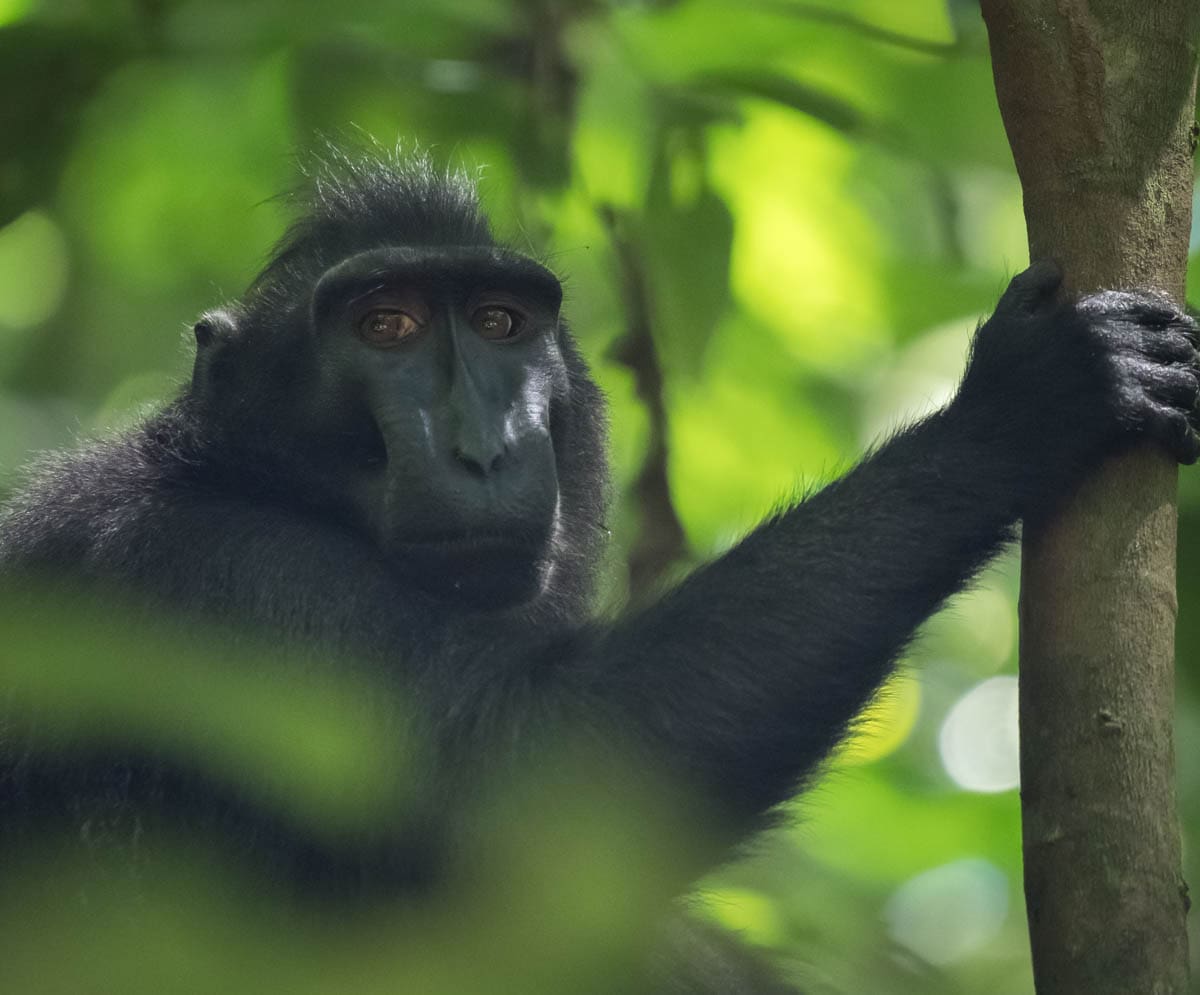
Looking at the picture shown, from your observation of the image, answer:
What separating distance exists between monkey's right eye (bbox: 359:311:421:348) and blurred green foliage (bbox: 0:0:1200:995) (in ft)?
2.41

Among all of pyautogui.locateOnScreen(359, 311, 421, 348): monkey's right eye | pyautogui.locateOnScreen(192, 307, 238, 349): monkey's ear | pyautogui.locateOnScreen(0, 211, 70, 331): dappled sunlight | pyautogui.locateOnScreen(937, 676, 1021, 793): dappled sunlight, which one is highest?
pyautogui.locateOnScreen(0, 211, 70, 331): dappled sunlight

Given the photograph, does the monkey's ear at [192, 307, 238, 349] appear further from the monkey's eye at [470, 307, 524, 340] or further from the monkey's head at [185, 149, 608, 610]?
→ the monkey's eye at [470, 307, 524, 340]

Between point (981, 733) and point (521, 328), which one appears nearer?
point (521, 328)

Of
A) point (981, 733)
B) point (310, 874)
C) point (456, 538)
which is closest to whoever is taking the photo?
point (310, 874)

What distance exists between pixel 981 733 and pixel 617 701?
5079 millimetres

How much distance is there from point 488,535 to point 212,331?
5.06 ft

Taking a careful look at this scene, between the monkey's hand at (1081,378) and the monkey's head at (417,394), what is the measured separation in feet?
4.68

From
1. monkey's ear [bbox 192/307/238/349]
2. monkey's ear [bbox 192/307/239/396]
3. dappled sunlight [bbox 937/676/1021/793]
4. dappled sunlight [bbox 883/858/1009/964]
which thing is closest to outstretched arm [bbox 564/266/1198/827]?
monkey's ear [bbox 192/307/239/396]

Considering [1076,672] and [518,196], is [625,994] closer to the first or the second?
[1076,672]

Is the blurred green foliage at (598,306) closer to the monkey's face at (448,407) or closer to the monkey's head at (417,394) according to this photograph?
the monkey's head at (417,394)

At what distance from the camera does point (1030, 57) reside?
4.15 metres

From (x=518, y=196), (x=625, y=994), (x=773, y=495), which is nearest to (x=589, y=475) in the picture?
(x=518, y=196)

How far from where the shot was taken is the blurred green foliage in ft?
9.38

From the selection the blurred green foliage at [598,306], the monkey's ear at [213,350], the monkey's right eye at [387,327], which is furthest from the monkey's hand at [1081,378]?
the monkey's ear at [213,350]
